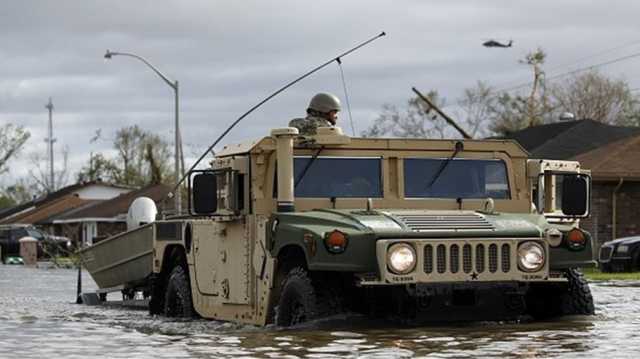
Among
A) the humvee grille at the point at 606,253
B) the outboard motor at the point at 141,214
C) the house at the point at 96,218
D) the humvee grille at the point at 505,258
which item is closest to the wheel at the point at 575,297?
the humvee grille at the point at 505,258

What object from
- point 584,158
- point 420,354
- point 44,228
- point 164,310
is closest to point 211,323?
point 164,310

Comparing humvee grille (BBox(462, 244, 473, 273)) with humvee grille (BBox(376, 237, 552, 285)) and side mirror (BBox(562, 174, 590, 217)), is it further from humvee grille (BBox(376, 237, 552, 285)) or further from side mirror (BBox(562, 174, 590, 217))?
side mirror (BBox(562, 174, 590, 217))

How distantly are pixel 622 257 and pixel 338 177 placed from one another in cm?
1958

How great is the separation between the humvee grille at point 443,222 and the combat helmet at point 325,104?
2.36 m

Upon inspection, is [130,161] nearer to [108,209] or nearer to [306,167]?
[108,209]

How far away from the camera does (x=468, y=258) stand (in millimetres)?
13250

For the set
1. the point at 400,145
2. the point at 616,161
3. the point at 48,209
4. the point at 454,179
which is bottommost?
the point at 454,179

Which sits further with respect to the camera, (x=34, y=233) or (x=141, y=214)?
(x=34, y=233)

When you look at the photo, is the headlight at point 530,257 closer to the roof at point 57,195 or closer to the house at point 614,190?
the house at point 614,190

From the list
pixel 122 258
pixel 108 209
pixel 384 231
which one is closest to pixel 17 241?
pixel 108 209

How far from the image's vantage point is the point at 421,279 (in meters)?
13.1

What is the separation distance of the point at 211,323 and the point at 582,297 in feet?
12.5

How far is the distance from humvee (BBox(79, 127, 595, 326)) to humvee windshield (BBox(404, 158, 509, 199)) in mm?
12

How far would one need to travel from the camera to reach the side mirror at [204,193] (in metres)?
14.7
